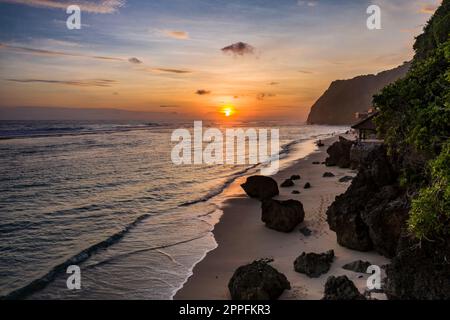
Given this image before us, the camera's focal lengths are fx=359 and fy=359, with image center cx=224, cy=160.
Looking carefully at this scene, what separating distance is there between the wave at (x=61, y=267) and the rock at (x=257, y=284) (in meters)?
5.72

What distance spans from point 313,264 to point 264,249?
8.59 feet

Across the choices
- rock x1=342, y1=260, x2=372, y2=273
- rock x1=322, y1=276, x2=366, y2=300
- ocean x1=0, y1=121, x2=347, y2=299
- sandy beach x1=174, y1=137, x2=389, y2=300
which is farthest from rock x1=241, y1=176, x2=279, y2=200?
rock x1=322, y1=276, x2=366, y2=300

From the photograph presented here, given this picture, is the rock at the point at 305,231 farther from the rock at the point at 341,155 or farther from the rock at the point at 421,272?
the rock at the point at 341,155

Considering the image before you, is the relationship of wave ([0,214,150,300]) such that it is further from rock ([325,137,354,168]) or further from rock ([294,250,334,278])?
rock ([325,137,354,168])

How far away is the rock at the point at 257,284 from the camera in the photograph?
8.65m

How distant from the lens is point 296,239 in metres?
13.2

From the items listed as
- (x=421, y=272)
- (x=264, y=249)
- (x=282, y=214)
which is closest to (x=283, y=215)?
(x=282, y=214)

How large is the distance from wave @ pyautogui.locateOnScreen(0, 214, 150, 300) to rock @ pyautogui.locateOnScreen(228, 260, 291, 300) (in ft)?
18.8

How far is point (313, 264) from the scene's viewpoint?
33.6 feet

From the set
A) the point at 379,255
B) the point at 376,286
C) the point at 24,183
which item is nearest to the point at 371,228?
the point at 379,255

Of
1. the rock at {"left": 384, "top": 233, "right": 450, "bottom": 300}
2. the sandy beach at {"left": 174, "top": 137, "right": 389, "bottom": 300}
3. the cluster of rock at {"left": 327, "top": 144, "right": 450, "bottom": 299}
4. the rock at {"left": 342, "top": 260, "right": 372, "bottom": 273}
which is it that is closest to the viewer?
the rock at {"left": 384, "top": 233, "right": 450, "bottom": 300}

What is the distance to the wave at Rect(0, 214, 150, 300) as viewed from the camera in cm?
1007
